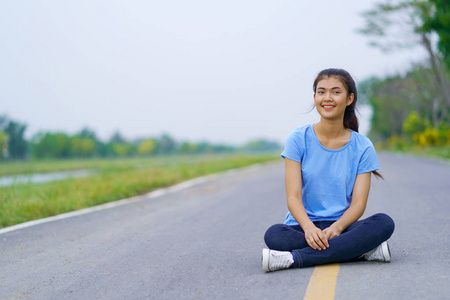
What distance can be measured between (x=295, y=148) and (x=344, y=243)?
0.78m

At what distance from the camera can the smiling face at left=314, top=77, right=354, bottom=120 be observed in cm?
354

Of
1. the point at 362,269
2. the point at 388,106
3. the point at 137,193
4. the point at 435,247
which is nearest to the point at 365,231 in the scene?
the point at 362,269

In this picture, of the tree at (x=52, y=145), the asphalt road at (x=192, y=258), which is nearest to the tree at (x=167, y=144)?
the tree at (x=52, y=145)

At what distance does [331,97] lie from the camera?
11.6 ft

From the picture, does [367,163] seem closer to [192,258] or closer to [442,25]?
[192,258]

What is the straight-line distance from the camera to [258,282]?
9.96 feet

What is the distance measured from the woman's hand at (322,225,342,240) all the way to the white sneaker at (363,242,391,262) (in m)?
0.28

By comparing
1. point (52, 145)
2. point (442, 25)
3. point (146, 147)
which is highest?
point (442, 25)

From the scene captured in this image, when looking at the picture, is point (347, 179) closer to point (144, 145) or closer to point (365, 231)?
point (365, 231)

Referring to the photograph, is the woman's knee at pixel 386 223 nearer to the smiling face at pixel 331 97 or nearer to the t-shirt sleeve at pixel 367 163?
the t-shirt sleeve at pixel 367 163

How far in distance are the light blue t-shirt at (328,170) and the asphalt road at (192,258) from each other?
1.44 feet

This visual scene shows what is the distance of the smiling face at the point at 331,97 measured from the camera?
3.54m

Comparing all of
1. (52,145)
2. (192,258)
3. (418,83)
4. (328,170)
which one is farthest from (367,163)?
(52,145)

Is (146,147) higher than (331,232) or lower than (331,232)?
lower
